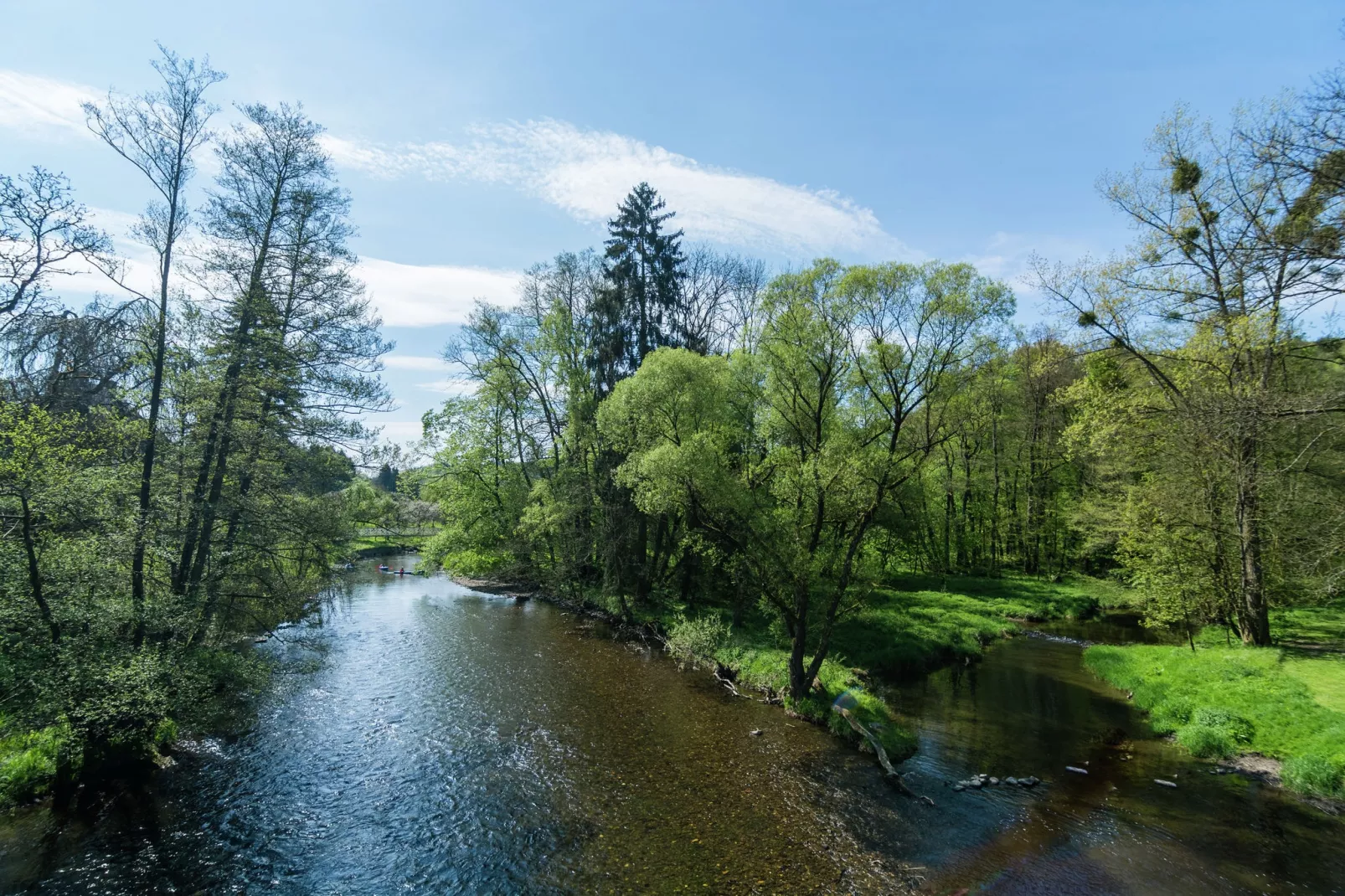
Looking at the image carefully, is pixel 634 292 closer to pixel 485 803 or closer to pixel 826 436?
pixel 826 436

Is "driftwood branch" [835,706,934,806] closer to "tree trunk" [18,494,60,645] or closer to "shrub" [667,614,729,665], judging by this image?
"shrub" [667,614,729,665]

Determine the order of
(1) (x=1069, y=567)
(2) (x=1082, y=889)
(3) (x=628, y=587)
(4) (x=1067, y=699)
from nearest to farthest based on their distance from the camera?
(2) (x=1082, y=889) < (4) (x=1067, y=699) < (3) (x=628, y=587) < (1) (x=1069, y=567)

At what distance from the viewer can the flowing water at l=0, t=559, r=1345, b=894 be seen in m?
9.09

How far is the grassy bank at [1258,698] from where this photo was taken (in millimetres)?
11789

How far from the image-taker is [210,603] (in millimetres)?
13438

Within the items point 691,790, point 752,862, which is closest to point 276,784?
point 691,790

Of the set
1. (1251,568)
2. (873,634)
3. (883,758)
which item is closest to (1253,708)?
(1251,568)

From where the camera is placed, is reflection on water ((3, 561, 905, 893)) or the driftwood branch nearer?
reflection on water ((3, 561, 905, 893))

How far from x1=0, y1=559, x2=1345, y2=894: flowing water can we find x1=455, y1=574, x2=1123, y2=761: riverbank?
0.96 meters

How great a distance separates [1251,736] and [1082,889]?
27.1 ft

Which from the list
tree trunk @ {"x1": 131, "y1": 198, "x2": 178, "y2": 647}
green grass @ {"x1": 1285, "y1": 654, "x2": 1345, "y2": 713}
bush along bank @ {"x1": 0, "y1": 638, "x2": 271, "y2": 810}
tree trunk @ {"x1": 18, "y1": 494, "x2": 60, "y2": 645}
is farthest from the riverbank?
tree trunk @ {"x1": 18, "y1": 494, "x2": 60, "y2": 645}

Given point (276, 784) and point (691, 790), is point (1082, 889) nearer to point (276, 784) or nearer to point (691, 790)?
point (691, 790)

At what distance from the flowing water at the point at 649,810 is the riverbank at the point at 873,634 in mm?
964

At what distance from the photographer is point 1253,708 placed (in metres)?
13.9
